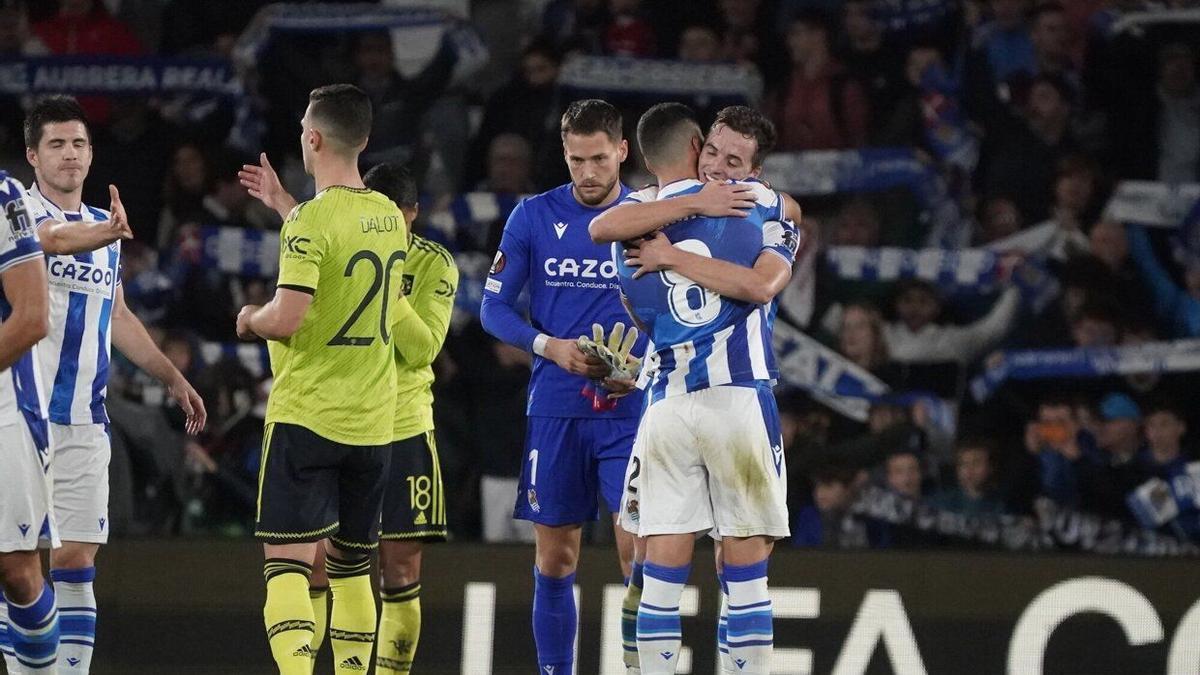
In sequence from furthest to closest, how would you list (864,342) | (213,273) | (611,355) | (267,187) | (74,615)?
(213,273) → (864,342) → (611,355) → (74,615) → (267,187)

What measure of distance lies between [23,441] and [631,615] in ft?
7.33

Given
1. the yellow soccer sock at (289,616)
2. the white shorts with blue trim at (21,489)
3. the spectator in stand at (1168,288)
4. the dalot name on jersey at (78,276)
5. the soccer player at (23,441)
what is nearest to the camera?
the soccer player at (23,441)

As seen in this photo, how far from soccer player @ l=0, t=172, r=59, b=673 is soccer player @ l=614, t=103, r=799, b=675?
176cm

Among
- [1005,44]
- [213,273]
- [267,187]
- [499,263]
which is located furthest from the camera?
[1005,44]

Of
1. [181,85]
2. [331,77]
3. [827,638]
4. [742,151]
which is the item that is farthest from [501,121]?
[742,151]

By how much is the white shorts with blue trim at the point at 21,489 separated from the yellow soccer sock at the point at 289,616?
70 cm

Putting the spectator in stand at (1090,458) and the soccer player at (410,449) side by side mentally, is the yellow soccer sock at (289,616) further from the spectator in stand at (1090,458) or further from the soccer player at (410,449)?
the spectator in stand at (1090,458)

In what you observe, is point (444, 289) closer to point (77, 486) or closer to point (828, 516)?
point (77, 486)

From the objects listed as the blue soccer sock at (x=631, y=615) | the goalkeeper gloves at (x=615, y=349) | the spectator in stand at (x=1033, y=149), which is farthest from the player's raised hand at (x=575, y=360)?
the spectator in stand at (x=1033, y=149)

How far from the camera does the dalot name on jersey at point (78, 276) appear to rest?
5.58m

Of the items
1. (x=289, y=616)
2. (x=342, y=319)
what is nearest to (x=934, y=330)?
(x=342, y=319)

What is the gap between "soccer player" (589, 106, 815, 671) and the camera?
5.11 metres

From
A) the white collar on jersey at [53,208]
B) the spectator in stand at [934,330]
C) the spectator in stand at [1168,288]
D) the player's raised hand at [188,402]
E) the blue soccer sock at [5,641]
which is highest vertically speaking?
the white collar on jersey at [53,208]

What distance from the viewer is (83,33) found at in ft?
31.1
